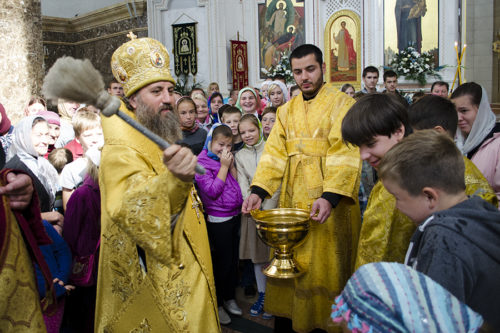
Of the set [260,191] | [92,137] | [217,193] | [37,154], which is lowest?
[217,193]

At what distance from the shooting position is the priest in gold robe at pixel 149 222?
4.69 ft

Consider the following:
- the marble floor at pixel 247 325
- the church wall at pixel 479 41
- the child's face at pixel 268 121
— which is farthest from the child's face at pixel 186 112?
the church wall at pixel 479 41

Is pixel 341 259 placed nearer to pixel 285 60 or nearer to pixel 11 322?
pixel 11 322

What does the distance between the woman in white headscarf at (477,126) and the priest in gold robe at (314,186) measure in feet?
2.77

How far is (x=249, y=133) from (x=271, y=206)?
0.68 meters

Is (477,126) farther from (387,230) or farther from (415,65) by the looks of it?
(415,65)

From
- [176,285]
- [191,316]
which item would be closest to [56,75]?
[176,285]

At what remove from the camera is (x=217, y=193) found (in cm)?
356

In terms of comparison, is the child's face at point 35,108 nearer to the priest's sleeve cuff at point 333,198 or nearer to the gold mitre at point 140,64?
the gold mitre at point 140,64

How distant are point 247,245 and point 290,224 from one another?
1452mm

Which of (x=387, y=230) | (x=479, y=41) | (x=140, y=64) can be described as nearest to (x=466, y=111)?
(x=387, y=230)

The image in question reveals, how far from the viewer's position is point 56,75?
4.33 ft

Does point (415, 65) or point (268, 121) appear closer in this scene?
point (268, 121)

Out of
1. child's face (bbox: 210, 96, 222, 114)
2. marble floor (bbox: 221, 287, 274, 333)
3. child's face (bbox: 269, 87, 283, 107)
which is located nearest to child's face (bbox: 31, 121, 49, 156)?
marble floor (bbox: 221, 287, 274, 333)
